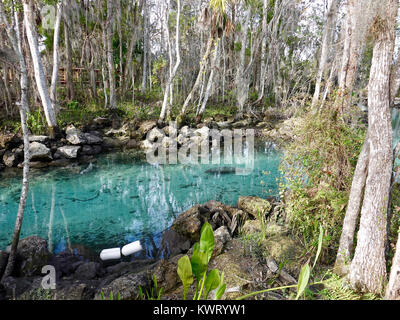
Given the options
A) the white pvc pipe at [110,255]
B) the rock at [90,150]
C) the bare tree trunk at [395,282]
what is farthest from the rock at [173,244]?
the rock at [90,150]

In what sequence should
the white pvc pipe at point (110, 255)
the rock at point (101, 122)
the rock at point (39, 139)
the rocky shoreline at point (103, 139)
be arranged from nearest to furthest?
1. the white pvc pipe at point (110, 255)
2. the rocky shoreline at point (103, 139)
3. the rock at point (39, 139)
4. the rock at point (101, 122)

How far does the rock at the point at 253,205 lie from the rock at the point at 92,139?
851 centimetres

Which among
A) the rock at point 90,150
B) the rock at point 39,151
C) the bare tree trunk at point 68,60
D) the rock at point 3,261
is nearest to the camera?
the rock at point 3,261

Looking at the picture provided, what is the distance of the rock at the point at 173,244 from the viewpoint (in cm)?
458

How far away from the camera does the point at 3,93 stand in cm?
1230

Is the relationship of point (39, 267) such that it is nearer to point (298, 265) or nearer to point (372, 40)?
point (298, 265)

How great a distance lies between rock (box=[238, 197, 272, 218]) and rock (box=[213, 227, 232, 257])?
1071 mm

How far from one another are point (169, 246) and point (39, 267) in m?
2.18

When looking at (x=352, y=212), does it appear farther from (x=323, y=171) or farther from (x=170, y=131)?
(x=170, y=131)

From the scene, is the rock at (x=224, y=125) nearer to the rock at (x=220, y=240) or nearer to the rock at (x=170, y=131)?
the rock at (x=170, y=131)

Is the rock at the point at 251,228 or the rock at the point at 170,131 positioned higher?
the rock at the point at 170,131

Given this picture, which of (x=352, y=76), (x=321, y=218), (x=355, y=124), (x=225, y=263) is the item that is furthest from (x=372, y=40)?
(x=225, y=263)

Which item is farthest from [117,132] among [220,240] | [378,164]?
[378,164]

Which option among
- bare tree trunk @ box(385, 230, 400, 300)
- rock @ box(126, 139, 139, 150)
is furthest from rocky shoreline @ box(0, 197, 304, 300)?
rock @ box(126, 139, 139, 150)
